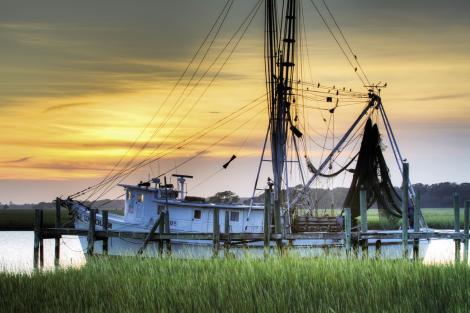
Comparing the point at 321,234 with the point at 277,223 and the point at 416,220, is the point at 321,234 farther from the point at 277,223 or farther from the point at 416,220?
the point at 416,220

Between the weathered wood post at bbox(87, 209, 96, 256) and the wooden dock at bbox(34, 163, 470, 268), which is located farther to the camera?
the weathered wood post at bbox(87, 209, 96, 256)

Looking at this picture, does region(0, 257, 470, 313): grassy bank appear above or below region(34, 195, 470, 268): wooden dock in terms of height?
below

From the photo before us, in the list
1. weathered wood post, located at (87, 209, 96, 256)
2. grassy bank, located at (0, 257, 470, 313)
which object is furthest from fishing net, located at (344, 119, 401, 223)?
grassy bank, located at (0, 257, 470, 313)

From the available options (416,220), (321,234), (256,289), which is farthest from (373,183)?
(256,289)

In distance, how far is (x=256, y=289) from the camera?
17.5 m

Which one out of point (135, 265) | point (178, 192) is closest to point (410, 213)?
point (178, 192)

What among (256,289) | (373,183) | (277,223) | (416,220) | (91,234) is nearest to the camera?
(256,289)

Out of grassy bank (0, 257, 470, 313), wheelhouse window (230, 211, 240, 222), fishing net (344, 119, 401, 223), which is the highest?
fishing net (344, 119, 401, 223)

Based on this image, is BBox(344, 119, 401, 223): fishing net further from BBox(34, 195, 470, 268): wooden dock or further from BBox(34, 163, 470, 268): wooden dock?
BBox(34, 195, 470, 268): wooden dock

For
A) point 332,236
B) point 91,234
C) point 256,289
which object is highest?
point 332,236

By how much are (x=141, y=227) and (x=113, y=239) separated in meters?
1.75

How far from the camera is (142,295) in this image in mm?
17375

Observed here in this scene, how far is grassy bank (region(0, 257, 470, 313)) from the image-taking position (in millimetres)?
15578

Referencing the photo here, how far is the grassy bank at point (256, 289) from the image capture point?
51.1 feet
